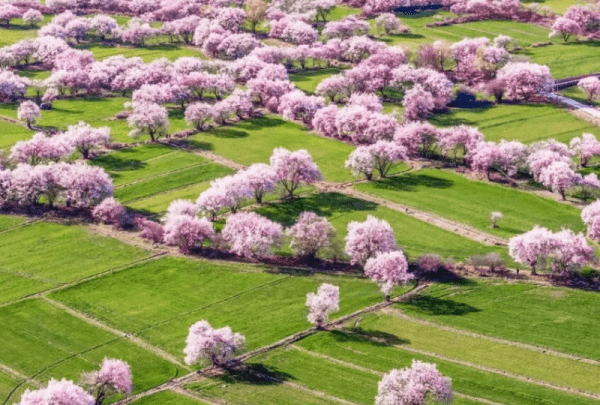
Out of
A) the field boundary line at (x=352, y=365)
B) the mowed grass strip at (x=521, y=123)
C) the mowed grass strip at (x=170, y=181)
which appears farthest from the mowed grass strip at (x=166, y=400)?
the mowed grass strip at (x=521, y=123)

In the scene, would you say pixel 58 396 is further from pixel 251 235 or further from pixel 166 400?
pixel 251 235

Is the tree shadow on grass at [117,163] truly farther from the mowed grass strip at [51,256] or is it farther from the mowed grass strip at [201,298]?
the mowed grass strip at [201,298]

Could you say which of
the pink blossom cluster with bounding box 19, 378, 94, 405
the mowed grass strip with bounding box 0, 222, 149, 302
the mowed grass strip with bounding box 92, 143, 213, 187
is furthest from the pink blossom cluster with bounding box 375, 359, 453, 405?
the mowed grass strip with bounding box 92, 143, 213, 187

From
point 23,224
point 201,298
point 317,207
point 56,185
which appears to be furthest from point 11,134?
point 201,298

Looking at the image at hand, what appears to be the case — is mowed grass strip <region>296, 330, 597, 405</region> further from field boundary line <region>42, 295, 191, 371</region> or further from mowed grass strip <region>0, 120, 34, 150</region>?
mowed grass strip <region>0, 120, 34, 150</region>

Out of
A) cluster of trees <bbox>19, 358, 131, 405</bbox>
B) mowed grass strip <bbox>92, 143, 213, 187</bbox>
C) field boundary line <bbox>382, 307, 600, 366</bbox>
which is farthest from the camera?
mowed grass strip <bbox>92, 143, 213, 187</bbox>

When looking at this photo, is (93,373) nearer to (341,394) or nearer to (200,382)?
(200,382)
